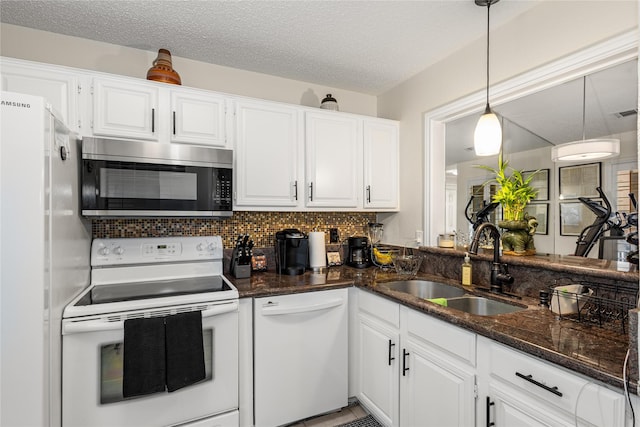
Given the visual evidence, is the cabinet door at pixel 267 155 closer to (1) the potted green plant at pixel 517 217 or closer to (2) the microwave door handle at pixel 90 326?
(2) the microwave door handle at pixel 90 326

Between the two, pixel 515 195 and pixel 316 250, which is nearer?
pixel 515 195

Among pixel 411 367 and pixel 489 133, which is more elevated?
pixel 489 133

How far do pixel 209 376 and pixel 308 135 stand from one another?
1.70 metres

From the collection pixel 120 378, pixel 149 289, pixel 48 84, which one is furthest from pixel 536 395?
pixel 48 84

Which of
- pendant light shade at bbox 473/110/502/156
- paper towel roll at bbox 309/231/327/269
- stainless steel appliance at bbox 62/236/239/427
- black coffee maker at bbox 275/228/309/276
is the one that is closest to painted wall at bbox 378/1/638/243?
pendant light shade at bbox 473/110/502/156

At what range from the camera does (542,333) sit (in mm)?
1223

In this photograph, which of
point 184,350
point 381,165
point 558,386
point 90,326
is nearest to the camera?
point 558,386

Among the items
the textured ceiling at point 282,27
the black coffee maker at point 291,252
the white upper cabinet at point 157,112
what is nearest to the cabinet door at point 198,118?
the white upper cabinet at point 157,112

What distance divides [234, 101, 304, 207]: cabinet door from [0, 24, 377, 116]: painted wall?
0.41 metres

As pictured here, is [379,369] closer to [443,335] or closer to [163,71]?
[443,335]

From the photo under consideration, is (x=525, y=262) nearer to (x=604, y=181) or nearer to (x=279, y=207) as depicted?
(x=604, y=181)

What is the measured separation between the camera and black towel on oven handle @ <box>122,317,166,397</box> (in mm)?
1527

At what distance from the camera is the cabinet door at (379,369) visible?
183 cm

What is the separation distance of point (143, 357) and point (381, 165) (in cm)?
211
